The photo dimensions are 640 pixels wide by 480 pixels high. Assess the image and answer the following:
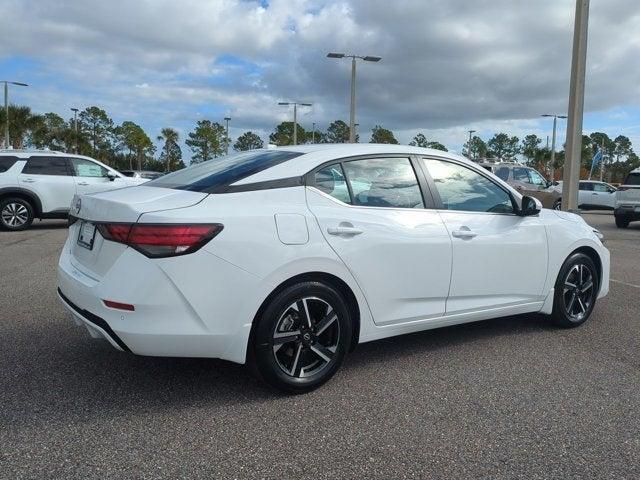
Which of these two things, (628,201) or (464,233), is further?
(628,201)

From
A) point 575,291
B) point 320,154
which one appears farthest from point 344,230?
point 575,291

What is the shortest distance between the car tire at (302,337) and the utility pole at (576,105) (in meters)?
10.2

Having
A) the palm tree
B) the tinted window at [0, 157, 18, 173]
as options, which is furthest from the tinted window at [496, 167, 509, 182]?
the palm tree

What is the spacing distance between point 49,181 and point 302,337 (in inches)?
443

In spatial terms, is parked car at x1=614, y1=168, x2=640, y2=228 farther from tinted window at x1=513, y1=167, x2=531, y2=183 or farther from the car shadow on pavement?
the car shadow on pavement

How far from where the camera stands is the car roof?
11.6 feet

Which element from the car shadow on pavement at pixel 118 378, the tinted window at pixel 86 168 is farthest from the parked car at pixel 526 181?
the car shadow on pavement at pixel 118 378

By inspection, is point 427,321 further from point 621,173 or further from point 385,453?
point 621,173

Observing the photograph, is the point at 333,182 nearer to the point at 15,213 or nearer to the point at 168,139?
the point at 15,213

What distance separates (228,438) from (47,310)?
3216 millimetres

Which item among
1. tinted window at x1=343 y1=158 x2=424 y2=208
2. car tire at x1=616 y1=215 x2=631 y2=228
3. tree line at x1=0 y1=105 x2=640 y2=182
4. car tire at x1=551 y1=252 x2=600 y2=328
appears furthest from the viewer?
tree line at x1=0 y1=105 x2=640 y2=182

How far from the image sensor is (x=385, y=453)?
281cm

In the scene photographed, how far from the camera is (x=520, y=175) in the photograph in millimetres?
19625

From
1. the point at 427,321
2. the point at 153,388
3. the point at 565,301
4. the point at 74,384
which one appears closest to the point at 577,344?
the point at 565,301
